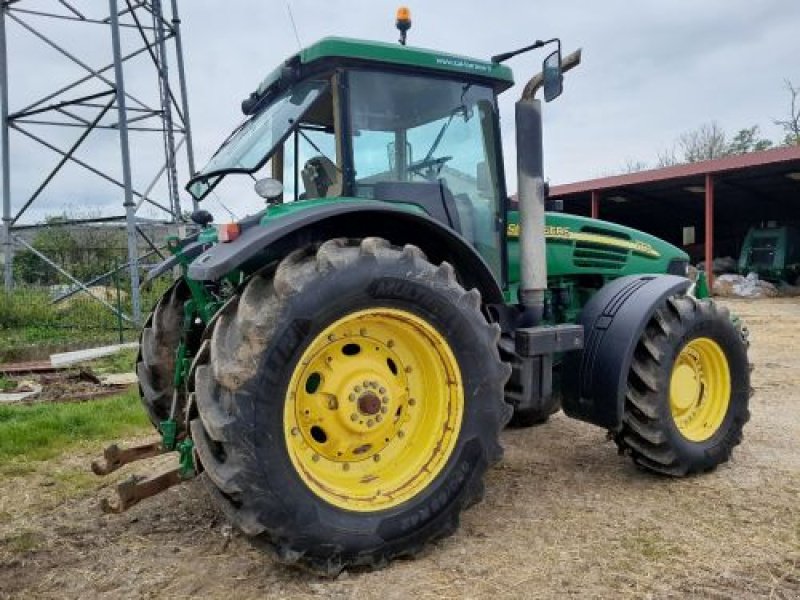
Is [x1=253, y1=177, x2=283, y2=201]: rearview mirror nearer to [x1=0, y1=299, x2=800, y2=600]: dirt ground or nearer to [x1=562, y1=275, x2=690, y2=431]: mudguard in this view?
[x1=0, y1=299, x2=800, y2=600]: dirt ground

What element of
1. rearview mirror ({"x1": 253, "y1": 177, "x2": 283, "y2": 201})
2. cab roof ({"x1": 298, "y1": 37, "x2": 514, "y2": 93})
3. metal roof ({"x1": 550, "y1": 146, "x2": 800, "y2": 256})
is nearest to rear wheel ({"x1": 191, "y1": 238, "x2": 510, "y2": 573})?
rearview mirror ({"x1": 253, "y1": 177, "x2": 283, "y2": 201})

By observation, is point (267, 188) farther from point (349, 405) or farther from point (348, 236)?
point (349, 405)

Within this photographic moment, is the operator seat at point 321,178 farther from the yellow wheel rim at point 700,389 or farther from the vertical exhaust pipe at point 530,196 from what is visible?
the yellow wheel rim at point 700,389

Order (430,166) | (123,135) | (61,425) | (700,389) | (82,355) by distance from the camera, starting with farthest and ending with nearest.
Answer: (123,135)
(82,355)
(61,425)
(700,389)
(430,166)

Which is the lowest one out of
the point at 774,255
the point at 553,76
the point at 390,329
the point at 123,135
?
the point at 774,255

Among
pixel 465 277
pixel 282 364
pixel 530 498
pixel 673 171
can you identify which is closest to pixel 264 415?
pixel 282 364

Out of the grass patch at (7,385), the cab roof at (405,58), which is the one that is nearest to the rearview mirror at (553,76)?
the cab roof at (405,58)

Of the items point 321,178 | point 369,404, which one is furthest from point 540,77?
point 369,404

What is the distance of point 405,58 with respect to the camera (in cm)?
335

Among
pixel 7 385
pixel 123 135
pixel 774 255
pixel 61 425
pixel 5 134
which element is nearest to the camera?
pixel 61 425

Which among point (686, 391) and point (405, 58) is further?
point (686, 391)

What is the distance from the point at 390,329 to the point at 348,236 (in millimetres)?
485

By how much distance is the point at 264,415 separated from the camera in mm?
2510

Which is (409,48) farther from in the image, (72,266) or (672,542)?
(72,266)
